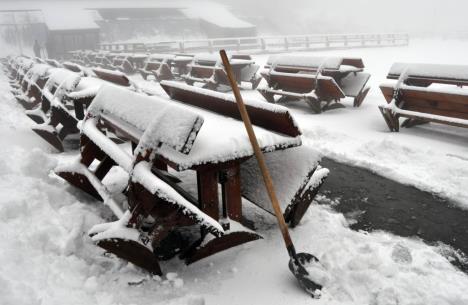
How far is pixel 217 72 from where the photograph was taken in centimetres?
1120

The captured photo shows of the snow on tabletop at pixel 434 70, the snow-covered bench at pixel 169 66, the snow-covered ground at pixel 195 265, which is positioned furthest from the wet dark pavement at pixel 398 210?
the snow-covered bench at pixel 169 66

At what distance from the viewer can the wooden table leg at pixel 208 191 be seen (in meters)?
2.56

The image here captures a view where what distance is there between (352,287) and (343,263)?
0.24 meters

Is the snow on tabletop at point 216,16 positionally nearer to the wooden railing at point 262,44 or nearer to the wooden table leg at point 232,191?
the wooden railing at point 262,44

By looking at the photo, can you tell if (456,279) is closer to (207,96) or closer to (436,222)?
(436,222)

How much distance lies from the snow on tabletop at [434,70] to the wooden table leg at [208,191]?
Result: 5075 mm

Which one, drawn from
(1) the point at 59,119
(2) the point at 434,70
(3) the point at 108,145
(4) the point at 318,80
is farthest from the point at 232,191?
(4) the point at 318,80

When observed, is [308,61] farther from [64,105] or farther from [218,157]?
[218,157]

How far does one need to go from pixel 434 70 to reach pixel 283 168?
4447 mm

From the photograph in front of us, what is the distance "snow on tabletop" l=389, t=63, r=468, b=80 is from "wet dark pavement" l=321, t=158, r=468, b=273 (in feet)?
8.34

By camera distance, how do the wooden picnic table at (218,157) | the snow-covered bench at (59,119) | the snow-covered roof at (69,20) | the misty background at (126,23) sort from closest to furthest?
the wooden picnic table at (218,157) → the snow-covered bench at (59,119) → the snow-covered roof at (69,20) → the misty background at (126,23)

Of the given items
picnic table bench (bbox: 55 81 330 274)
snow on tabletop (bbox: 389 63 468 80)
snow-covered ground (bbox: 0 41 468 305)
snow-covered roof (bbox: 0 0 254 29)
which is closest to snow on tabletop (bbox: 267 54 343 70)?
snow on tabletop (bbox: 389 63 468 80)

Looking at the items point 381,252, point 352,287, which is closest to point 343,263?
point 352,287

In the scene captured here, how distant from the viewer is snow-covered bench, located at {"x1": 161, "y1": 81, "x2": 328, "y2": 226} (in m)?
2.85
